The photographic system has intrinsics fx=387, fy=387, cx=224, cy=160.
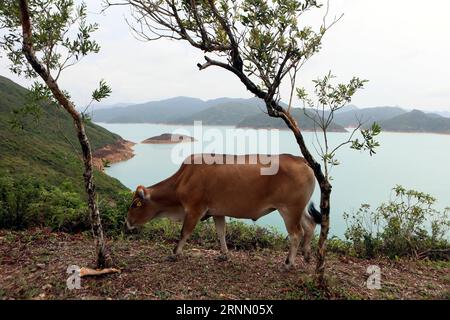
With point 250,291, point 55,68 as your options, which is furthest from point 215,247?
point 55,68

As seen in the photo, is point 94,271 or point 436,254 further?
point 436,254

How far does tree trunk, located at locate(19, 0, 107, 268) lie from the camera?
5039mm

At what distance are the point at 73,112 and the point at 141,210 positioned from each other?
8.12ft

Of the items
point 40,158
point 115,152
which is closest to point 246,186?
point 40,158

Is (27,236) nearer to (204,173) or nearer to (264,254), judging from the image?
(204,173)

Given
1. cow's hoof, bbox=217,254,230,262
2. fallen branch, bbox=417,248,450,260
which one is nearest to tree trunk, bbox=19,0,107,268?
cow's hoof, bbox=217,254,230,262

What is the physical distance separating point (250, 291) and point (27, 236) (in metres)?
4.71

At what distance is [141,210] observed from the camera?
7.25m

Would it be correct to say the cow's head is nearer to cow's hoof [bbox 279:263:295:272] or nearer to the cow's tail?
cow's hoof [bbox 279:263:295:272]

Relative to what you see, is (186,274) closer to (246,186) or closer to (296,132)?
(246,186)

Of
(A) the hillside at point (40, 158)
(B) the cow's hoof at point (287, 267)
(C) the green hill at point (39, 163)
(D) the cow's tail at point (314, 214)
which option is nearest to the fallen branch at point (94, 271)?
(C) the green hill at point (39, 163)

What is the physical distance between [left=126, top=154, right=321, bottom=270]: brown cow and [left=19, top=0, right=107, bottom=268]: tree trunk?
1368mm

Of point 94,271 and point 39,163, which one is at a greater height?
point 94,271

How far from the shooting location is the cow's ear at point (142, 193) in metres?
7.00
